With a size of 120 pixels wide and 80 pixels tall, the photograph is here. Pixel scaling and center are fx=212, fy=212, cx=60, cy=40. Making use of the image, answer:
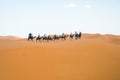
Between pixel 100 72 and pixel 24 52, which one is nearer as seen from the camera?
pixel 100 72

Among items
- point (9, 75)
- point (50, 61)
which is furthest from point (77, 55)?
point (9, 75)

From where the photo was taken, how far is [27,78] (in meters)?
8.82

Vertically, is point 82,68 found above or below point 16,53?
below

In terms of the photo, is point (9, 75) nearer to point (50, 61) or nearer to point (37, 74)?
point (37, 74)

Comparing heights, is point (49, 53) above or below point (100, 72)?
above

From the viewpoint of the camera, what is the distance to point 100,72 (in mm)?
10906

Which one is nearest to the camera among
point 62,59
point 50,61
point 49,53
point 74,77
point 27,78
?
point 27,78

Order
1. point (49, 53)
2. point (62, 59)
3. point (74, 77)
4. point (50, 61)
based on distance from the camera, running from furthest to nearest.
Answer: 1. point (49, 53)
2. point (62, 59)
3. point (50, 61)
4. point (74, 77)

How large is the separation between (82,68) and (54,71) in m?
1.81

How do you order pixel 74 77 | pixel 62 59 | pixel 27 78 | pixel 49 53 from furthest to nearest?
1. pixel 49 53
2. pixel 62 59
3. pixel 74 77
4. pixel 27 78

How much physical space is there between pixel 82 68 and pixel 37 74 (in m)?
2.76

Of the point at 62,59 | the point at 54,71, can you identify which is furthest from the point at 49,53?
the point at 54,71

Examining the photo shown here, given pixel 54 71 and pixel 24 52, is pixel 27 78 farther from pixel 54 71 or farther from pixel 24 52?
pixel 24 52

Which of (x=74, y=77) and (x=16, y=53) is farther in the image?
(x=16, y=53)
